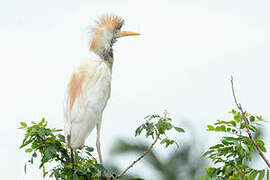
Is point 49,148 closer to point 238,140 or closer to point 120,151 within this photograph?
point 238,140

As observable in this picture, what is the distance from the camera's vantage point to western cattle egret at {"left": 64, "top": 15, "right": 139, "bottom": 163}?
4293 millimetres

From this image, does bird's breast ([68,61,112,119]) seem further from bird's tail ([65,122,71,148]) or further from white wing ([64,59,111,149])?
bird's tail ([65,122,71,148])

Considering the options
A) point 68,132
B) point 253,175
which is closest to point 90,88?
point 68,132

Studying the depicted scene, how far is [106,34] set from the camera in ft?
17.2

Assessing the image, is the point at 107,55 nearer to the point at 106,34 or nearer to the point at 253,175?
the point at 106,34

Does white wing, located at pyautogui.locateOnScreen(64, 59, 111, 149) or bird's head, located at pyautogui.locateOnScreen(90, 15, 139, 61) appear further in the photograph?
bird's head, located at pyautogui.locateOnScreen(90, 15, 139, 61)

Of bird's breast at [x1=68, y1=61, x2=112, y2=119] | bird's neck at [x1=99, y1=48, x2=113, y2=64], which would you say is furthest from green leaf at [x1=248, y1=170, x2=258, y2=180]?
bird's neck at [x1=99, y1=48, x2=113, y2=64]

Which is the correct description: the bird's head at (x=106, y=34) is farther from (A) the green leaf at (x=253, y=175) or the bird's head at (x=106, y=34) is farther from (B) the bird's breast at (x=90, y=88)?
(A) the green leaf at (x=253, y=175)

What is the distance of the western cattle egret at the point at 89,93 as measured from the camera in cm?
429

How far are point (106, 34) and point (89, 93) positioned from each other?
0.90 m

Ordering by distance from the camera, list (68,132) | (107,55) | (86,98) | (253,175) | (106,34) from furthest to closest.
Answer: (106,34) → (107,55) → (86,98) → (68,132) → (253,175)

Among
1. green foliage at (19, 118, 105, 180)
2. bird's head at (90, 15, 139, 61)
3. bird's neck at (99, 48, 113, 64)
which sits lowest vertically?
green foliage at (19, 118, 105, 180)

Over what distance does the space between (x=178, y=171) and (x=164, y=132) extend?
852 cm

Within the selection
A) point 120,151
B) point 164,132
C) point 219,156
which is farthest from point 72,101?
point 120,151
